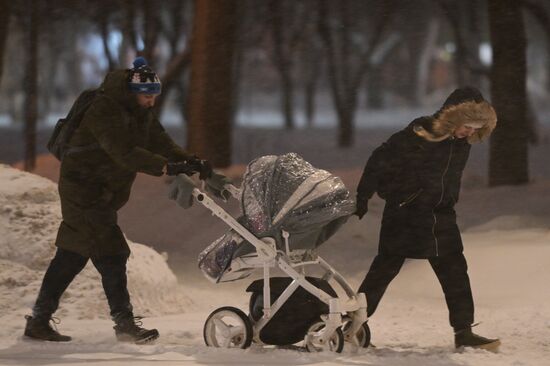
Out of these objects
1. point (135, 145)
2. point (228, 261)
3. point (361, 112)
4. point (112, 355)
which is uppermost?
point (361, 112)

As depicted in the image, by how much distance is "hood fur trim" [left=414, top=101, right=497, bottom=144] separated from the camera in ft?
20.4

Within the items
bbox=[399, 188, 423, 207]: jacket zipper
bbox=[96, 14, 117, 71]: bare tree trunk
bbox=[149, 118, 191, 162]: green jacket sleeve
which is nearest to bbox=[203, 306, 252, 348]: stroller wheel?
bbox=[149, 118, 191, 162]: green jacket sleeve

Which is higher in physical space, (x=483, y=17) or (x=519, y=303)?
(x=483, y=17)

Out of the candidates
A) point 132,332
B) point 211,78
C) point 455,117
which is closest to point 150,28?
point 211,78

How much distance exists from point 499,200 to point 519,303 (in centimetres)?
526

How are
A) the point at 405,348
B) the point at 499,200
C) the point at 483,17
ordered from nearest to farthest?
the point at 405,348
the point at 499,200
the point at 483,17

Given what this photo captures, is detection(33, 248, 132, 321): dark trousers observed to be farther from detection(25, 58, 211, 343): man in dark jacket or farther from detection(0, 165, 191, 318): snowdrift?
detection(0, 165, 191, 318): snowdrift

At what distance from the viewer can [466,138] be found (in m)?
6.35

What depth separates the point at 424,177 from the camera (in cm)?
628

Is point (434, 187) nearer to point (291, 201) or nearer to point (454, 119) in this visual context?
point (454, 119)

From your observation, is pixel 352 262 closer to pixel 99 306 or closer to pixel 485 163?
pixel 99 306

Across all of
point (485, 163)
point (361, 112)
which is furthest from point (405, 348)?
point (361, 112)

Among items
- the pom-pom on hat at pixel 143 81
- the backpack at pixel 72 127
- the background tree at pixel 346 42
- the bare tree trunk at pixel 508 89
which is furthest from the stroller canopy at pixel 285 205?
the background tree at pixel 346 42

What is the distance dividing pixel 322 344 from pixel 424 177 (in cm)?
105
